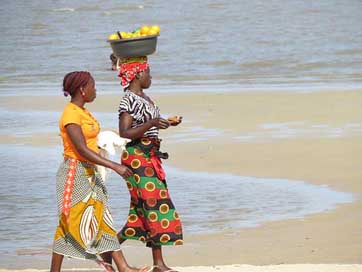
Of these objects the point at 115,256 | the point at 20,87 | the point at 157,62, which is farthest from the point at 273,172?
the point at 157,62

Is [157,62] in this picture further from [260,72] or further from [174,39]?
[174,39]

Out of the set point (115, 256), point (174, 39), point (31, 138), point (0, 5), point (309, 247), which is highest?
point (115, 256)

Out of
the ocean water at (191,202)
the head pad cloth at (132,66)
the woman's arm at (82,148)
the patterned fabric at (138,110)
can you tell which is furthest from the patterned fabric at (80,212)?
the ocean water at (191,202)

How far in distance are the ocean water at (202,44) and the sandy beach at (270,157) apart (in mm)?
2300

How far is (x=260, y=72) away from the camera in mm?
22406

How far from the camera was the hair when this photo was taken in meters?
6.43

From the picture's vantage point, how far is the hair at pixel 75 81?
21.1 feet

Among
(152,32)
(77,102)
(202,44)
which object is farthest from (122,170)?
(202,44)

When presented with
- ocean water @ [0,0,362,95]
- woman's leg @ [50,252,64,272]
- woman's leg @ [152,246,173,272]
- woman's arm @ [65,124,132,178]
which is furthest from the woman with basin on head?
ocean water @ [0,0,362,95]

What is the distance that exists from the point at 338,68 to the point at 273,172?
11.4 m

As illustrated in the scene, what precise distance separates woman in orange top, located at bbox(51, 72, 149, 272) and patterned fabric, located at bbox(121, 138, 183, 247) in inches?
9.4

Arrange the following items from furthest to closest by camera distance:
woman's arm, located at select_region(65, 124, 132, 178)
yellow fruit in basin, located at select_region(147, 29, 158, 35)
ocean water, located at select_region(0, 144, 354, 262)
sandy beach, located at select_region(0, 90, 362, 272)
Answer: ocean water, located at select_region(0, 144, 354, 262) → sandy beach, located at select_region(0, 90, 362, 272) → yellow fruit in basin, located at select_region(147, 29, 158, 35) → woman's arm, located at select_region(65, 124, 132, 178)

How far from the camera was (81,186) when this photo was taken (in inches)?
251

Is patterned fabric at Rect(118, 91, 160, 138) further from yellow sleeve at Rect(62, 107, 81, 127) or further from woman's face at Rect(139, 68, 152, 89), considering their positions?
yellow sleeve at Rect(62, 107, 81, 127)
